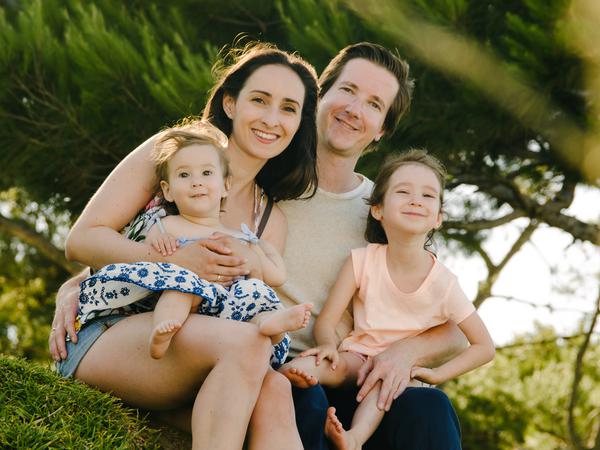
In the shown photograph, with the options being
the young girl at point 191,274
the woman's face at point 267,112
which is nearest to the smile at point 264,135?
the woman's face at point 267,112

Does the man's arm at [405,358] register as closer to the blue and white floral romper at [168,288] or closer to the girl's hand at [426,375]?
the girl's hand at [426,375]

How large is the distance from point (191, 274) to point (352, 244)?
3.56 ft

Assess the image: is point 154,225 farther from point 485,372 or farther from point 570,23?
point 485,372

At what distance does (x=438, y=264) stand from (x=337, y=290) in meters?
0.39

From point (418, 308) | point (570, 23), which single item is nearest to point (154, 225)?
point (418, 308)

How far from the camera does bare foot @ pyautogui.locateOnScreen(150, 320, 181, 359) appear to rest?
96.1 inches

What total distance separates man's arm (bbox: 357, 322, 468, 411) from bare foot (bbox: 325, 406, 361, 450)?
22 cm

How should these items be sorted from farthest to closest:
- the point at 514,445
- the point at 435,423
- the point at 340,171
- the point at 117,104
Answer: the point at 514,445, the point at 117,104, the point at 340,171, the point at 435,423

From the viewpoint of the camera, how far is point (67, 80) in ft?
21.0

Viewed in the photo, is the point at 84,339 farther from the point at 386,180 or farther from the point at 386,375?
the point at 386,180

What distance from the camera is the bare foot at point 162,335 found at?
8.01 ft

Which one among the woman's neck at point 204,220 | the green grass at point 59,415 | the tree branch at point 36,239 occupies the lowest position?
the tree branch at point 36,239

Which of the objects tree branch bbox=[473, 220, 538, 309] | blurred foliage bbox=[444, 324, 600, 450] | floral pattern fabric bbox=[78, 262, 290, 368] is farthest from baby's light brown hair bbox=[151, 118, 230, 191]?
blurred foliage bbox=[444, 324, 600, 450]

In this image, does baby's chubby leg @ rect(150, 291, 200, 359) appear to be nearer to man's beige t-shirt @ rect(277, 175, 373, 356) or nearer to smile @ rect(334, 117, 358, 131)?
man's beige t-shirt @ rect(277, 175, 373, 356)
